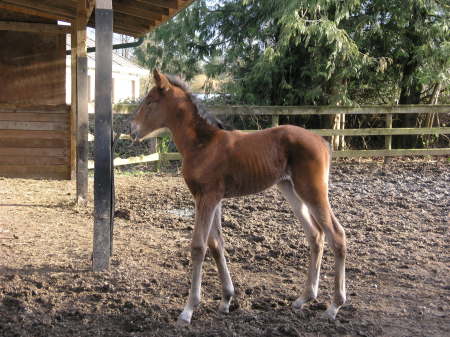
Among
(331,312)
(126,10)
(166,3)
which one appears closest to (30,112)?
(126,10)

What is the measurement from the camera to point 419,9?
39.8ft

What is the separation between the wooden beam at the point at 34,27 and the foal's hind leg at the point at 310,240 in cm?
620

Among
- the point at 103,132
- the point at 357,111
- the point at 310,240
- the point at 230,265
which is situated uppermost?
the point at 357,111

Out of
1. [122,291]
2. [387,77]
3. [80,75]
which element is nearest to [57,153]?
[80,75]

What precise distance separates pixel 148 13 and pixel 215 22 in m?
6.93

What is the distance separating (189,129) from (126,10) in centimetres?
367

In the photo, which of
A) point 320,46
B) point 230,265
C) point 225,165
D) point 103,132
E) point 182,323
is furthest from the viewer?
point 320,46

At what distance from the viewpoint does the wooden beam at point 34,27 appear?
8547mm

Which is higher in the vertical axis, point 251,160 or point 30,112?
point 30,112

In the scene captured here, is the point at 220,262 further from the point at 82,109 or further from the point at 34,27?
the point at 34,27

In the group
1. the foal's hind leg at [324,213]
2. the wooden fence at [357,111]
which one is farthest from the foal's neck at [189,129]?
the wooden fence at [357,111]

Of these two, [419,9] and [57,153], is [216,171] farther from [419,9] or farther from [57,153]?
[419,9]

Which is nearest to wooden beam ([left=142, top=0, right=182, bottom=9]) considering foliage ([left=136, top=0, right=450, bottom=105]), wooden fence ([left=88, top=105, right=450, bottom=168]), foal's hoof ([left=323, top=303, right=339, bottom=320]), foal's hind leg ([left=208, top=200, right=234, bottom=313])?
foal's hind leg ([left=208, top=200, right=234, bottom=313])

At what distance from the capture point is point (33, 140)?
927 centimetres
